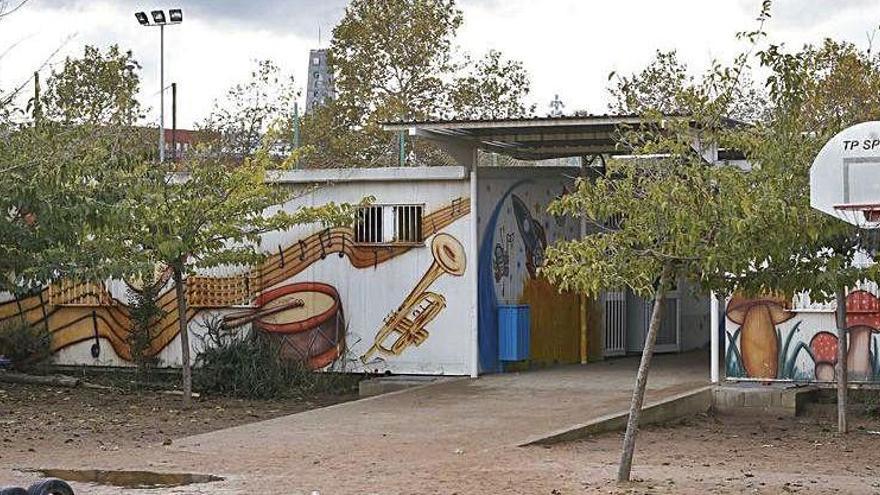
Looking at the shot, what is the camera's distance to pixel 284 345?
2164 cm

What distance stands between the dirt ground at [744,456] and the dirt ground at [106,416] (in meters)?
4.56

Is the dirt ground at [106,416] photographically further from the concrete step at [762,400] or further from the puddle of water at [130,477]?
the concrete step at [762,400]

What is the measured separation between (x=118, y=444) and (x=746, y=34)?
7437mm

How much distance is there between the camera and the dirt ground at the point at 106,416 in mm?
15422

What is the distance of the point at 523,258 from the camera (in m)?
21.9

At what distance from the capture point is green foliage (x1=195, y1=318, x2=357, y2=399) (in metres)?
19.9

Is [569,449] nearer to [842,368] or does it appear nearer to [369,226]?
[842,368]

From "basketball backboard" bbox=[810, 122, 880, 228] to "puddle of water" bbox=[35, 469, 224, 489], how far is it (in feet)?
17.8

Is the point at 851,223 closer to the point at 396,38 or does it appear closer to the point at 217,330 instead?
the point at 217,330

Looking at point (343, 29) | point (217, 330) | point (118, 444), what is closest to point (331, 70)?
point (343, 29)

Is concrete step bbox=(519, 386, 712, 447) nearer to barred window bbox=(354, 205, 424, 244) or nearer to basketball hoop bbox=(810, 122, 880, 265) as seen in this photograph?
basketball hoop bbox=(810, 122, 880, 265)

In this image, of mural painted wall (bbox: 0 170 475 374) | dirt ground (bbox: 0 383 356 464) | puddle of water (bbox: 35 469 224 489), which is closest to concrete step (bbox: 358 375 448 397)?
dirt ground (bbox: 0 383 356 464)

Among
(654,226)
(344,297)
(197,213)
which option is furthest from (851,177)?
(344,297)

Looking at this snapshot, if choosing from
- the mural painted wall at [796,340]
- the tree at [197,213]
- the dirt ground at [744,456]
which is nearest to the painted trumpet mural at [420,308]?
the tree at [197,213]
